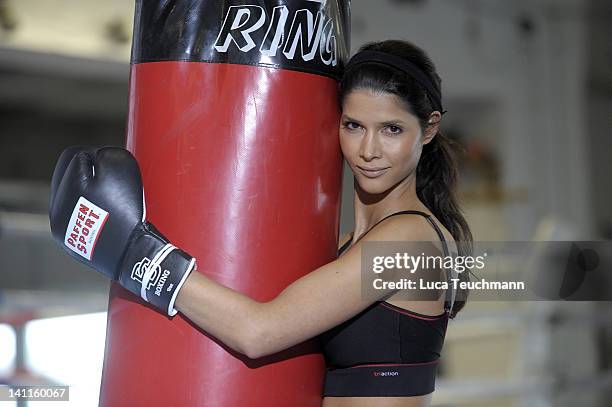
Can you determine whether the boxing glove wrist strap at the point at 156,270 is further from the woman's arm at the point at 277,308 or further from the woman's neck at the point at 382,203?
the woman's neck at the point at 382,203

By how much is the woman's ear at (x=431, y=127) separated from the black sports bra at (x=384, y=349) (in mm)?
152

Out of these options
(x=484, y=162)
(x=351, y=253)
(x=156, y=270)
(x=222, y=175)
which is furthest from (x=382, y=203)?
(x=484, y=162)

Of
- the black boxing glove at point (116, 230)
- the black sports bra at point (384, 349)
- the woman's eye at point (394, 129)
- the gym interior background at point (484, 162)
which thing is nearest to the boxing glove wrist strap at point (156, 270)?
the black boxing glove at point (116, 230)

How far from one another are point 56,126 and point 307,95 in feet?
28.9

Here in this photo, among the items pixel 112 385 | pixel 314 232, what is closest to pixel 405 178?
pixel 314 232

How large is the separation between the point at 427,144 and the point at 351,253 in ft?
1.29

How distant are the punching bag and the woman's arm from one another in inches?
2.7

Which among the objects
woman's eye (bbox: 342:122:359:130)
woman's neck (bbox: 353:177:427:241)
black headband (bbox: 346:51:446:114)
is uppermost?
black headband (bbox: 346:51:446:114)

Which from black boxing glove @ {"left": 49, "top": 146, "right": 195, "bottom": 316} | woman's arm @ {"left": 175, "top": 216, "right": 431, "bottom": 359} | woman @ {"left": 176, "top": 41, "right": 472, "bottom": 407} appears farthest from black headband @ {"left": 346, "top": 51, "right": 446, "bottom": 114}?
black boxing glove @ {"left": 49, "top": 146, "right": 195, "bottom": 316}

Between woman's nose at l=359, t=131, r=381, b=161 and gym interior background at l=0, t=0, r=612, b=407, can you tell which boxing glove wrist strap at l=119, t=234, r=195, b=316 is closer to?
woman's nose at l=359, t=131, r=381, b=161

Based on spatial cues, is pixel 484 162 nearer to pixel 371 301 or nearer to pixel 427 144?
pixel 427 144

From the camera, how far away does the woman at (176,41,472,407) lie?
139cm

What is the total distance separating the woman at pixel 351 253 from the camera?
54.6 inches

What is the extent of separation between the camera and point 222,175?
1.46 meters
